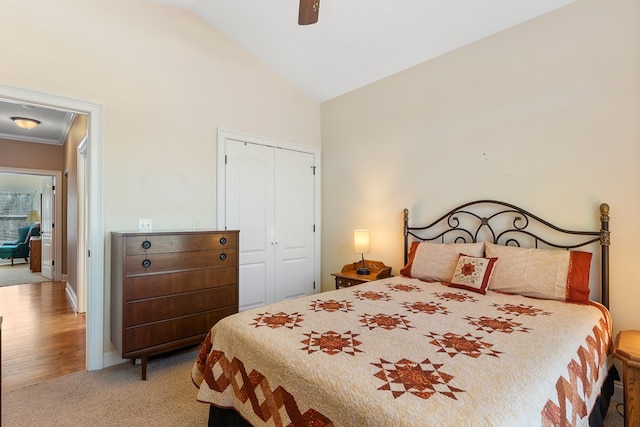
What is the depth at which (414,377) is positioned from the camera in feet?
4.02

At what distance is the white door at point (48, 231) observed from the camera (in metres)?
6.10

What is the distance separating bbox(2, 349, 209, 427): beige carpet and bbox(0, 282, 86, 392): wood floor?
0.68 ft

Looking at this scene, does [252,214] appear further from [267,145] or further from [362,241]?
[362,241]

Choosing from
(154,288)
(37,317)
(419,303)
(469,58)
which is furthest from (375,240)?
(37,317)

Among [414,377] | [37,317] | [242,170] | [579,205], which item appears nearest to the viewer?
[414,377]

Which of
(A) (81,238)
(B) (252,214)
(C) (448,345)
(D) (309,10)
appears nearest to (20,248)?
(A) (81,238)

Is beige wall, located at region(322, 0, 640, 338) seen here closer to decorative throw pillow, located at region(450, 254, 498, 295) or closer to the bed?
the bed

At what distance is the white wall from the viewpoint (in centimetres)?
258

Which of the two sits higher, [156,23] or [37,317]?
[156,23]

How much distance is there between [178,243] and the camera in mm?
2719

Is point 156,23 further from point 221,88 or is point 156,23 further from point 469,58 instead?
point 469,58

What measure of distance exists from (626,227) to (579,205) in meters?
0.30

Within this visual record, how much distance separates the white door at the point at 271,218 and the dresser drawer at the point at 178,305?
0.73m

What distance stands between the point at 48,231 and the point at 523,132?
762cm
